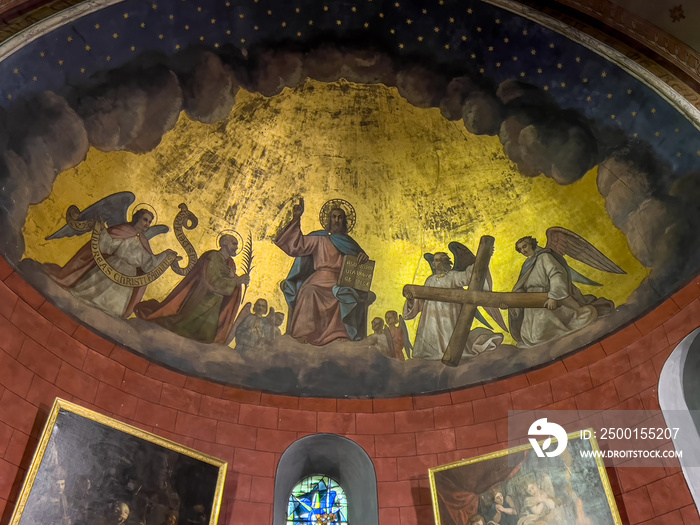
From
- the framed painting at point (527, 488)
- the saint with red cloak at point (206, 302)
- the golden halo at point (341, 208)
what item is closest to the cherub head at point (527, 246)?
the golden halo at point (341, 208)

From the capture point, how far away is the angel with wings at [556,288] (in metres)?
11.1

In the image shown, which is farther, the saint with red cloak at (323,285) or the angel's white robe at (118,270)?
the saint with red cloak at (323,285)

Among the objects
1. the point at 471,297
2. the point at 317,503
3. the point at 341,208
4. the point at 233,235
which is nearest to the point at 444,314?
the point at 471,297

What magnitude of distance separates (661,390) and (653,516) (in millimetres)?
1716

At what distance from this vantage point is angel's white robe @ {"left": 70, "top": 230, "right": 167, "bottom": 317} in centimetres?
1045

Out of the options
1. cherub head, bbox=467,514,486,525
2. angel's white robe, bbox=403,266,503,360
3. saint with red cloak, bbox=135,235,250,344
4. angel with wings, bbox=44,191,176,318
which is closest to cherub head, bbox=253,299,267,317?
saint with red cloak, bbox=135,235,250,344

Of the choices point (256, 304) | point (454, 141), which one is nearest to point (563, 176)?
point (454, 141)

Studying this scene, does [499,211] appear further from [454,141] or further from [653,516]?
[653,516]

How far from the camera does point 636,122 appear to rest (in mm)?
10492

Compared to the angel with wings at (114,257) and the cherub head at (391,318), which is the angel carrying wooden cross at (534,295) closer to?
the cherub head at (391,318)

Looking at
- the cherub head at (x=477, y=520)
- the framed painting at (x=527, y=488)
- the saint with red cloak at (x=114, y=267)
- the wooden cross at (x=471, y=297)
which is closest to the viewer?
the framed painting at (x=527, y=488)

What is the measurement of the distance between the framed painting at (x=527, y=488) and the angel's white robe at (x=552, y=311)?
7.53ft
